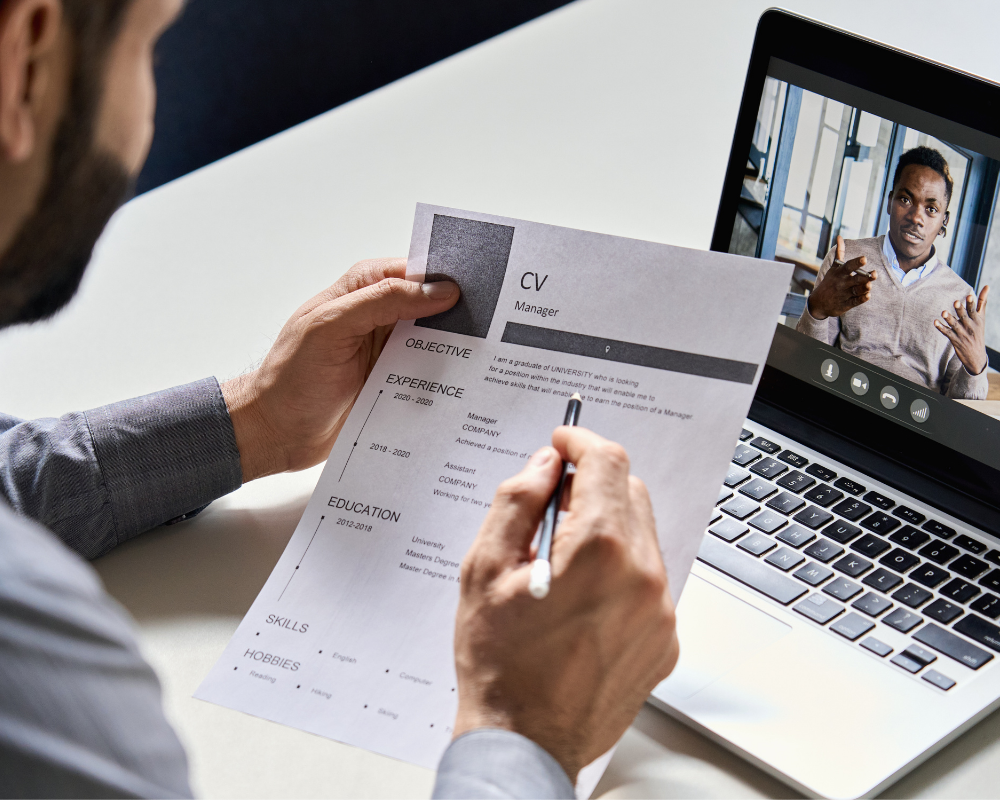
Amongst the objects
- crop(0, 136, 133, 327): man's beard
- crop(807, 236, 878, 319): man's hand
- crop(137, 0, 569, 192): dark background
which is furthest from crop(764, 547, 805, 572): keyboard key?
crop(137, 0, 569, 192): dark background

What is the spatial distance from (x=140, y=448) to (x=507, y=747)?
0.40 metres

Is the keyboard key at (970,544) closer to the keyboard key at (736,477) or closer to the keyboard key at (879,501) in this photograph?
the keyboard key at (879,501)

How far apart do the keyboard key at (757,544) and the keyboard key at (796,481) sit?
61 millimetres

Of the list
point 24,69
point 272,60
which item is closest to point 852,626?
point 24,69

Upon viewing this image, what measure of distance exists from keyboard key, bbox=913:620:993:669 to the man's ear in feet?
1.95

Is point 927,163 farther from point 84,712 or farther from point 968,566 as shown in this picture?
point 84,712

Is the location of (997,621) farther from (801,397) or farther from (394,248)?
(394,248)

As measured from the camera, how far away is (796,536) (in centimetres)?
68

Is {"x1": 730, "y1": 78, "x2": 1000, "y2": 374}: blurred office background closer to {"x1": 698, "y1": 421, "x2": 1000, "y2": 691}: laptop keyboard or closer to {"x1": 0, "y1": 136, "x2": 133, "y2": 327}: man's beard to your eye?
{"x1": 698, "y1": 421, "x2": 1000, "y2": 691}: laptop keyboard

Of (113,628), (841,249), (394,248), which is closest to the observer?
(113,628)

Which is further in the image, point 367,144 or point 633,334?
point 367,144

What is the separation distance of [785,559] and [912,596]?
8 centimetres

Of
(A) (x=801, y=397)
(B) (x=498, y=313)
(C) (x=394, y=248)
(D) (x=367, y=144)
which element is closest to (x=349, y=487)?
(B) (x=498, y=313)

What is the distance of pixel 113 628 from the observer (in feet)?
1.34
